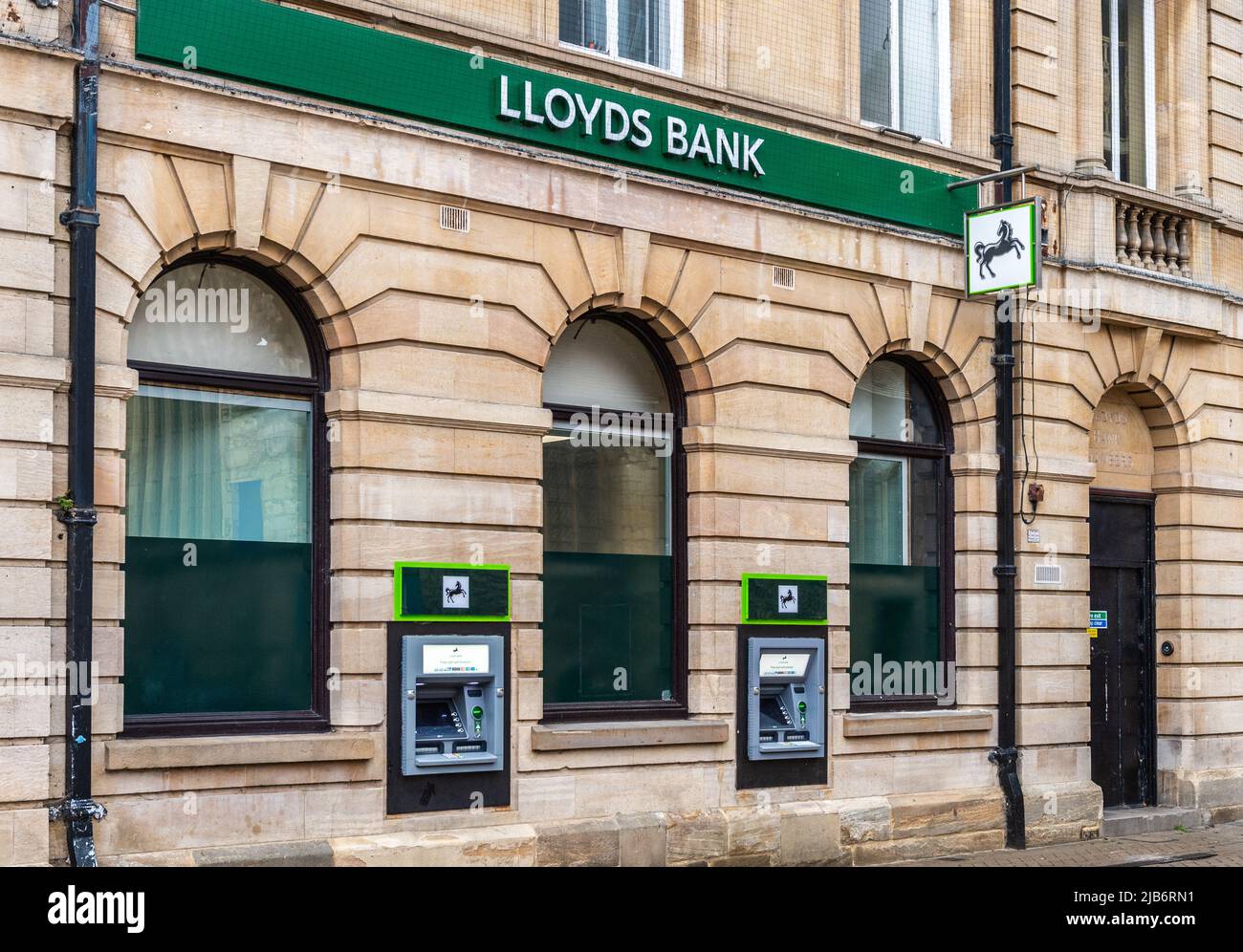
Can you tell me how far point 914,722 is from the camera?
1571 centimetres

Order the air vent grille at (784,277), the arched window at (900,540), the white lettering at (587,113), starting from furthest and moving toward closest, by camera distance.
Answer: the arched window at (900,540) → the air vent grille at (784,277) → the white lettering at (587,113)

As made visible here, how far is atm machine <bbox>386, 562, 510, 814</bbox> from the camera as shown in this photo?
12.5m

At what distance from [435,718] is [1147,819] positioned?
854cm

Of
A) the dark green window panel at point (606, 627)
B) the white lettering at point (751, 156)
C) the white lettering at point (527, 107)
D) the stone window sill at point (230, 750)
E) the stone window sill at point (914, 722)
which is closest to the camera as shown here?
the stone window sill at point (230, 750)

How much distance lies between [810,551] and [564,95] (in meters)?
4.46

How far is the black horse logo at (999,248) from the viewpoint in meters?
16.1

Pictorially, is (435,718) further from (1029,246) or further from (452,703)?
(1029,246)

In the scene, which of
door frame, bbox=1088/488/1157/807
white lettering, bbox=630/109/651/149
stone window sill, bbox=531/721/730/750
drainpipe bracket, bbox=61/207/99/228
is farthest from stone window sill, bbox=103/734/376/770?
door frame, bbox=1088/488/1157/807

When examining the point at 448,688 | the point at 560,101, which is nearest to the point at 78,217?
the point at 560,101

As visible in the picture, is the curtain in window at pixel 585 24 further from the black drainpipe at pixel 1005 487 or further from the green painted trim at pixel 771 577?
the black drainpipe at pixel 1005 487

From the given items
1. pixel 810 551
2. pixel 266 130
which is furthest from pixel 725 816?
pixel 266 130

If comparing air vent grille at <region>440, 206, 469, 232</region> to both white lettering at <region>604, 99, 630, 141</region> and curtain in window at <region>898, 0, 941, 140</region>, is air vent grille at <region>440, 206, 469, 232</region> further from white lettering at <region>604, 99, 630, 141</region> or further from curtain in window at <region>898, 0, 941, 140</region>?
curtain in window at <region>898, 0, 941, 140</region>

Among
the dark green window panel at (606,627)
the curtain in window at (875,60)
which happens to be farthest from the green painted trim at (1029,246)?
the dark green window panel at (606,627)

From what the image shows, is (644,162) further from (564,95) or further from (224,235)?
(224,235)
